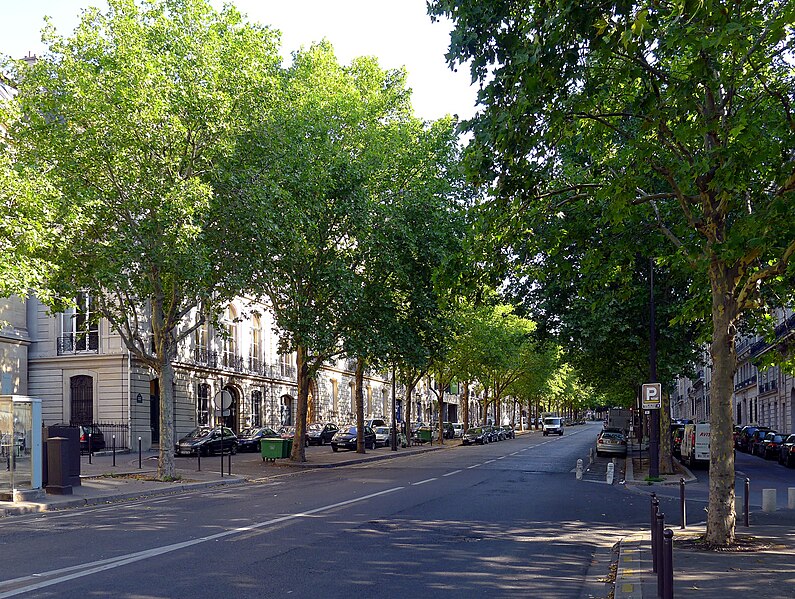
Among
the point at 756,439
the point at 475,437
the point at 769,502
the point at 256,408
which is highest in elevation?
the point at 769,502

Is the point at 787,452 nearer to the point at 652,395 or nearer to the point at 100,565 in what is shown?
the point at 652,395

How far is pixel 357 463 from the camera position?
36.5m

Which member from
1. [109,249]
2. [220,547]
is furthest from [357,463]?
[220,547]

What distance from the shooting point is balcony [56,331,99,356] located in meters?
41.2

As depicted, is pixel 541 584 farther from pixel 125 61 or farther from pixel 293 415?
pixel 293 415

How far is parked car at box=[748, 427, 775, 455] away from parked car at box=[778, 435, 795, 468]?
5760 mm

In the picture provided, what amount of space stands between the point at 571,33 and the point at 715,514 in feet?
22.8

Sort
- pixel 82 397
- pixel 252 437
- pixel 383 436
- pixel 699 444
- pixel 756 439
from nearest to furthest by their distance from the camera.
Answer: pixel 699 444 → pixel 82 397 → pixel 252 437 → pixel 756 439 → pixel 383 436

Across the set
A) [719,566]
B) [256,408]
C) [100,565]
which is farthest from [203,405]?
[719,566]

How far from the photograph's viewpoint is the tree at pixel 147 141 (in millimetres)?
23188

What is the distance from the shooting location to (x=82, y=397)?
41375mm

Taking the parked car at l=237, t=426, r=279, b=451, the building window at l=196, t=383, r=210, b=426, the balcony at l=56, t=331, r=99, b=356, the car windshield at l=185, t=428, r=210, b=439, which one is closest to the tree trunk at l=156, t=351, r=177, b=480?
the car windshield at l=185, t=428, r=210, b=439

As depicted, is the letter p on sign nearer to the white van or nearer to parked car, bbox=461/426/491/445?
the white van

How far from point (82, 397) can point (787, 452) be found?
32680 mm
